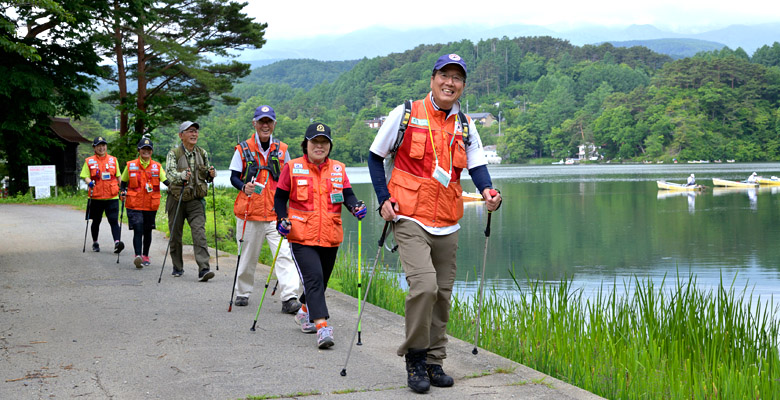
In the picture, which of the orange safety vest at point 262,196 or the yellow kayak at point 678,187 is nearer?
the orange safety vest at point 262,196

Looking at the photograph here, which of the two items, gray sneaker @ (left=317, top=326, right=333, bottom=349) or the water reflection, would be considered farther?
the water reflection

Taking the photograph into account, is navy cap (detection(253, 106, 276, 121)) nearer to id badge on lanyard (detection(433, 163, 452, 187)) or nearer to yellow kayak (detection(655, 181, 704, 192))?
id badge on lanyard (detection(433, 163, 452, 187))

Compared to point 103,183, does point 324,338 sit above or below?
below

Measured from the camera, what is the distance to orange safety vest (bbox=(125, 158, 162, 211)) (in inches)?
459

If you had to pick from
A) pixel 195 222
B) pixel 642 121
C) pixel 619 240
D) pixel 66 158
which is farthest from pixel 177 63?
pixel 642 121

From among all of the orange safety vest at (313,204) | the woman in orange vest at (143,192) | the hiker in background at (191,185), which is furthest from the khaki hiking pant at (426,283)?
the woman in orange vest at (143,192)

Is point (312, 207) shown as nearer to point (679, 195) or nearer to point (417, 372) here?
point (417, 372)

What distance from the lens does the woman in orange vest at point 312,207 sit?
21.5 feet

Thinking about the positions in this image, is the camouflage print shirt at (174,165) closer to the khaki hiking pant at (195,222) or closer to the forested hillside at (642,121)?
the khaki hiking pant at (195,222)

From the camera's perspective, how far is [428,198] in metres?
5.18

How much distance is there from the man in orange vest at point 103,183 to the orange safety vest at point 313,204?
7.21 metres

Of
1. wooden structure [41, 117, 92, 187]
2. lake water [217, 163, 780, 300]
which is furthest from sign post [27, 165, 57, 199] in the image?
lake water [217, 163, 780, 300]

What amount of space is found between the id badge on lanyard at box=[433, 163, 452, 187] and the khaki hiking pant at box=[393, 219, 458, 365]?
34 cm

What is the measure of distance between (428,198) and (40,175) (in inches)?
1212
